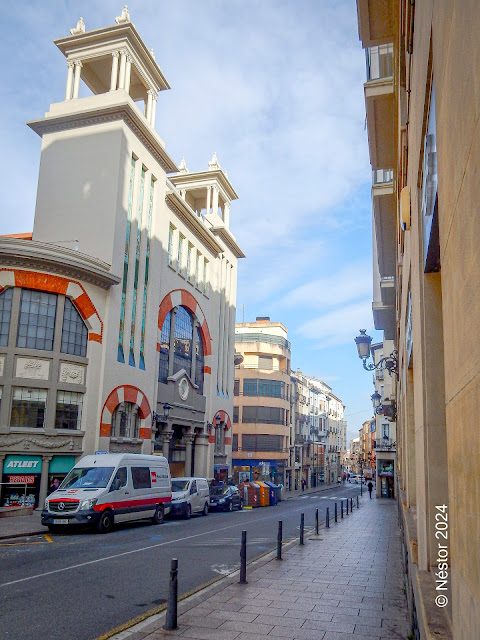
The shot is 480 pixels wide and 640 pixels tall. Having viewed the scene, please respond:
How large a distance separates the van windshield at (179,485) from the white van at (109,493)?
3102 mm

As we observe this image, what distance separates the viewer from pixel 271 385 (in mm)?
65250

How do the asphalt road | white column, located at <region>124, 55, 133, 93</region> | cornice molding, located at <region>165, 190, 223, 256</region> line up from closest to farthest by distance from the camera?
the asphalt road < white column, located at <region>124, 55, 133, 93</region> < cornice molding, located at <region>165, 190, 223, 256</region>

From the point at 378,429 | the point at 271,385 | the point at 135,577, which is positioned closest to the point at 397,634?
the point at 135,577

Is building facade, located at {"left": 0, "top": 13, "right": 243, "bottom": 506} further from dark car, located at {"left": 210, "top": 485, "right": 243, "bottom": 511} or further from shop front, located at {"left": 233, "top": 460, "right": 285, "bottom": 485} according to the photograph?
shop front, located at {"left": 233, "top": 460, "right": 285, "bottom": 485}

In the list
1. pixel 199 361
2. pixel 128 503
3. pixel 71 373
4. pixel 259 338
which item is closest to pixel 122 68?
pixel 71 373

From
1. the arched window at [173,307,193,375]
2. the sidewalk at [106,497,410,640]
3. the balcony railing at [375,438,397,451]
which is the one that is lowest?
the sidewalk at [106,497,410,640]

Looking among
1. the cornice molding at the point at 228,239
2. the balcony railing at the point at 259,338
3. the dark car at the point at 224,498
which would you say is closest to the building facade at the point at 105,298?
the cornice molding at the point at 228,239

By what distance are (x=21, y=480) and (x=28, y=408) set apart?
Result: 295 centimetres

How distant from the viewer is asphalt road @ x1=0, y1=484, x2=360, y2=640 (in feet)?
25.8

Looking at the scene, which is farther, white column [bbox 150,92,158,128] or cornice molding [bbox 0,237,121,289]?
white column [bbox 150,92,158,128]

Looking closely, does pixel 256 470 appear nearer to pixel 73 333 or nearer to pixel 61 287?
pixel 73 333

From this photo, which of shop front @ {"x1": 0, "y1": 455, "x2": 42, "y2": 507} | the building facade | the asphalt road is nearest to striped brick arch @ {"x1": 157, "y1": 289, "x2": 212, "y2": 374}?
the building facade

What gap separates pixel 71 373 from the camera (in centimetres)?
2653

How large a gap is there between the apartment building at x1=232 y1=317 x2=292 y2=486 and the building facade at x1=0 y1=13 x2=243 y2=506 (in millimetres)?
19636
